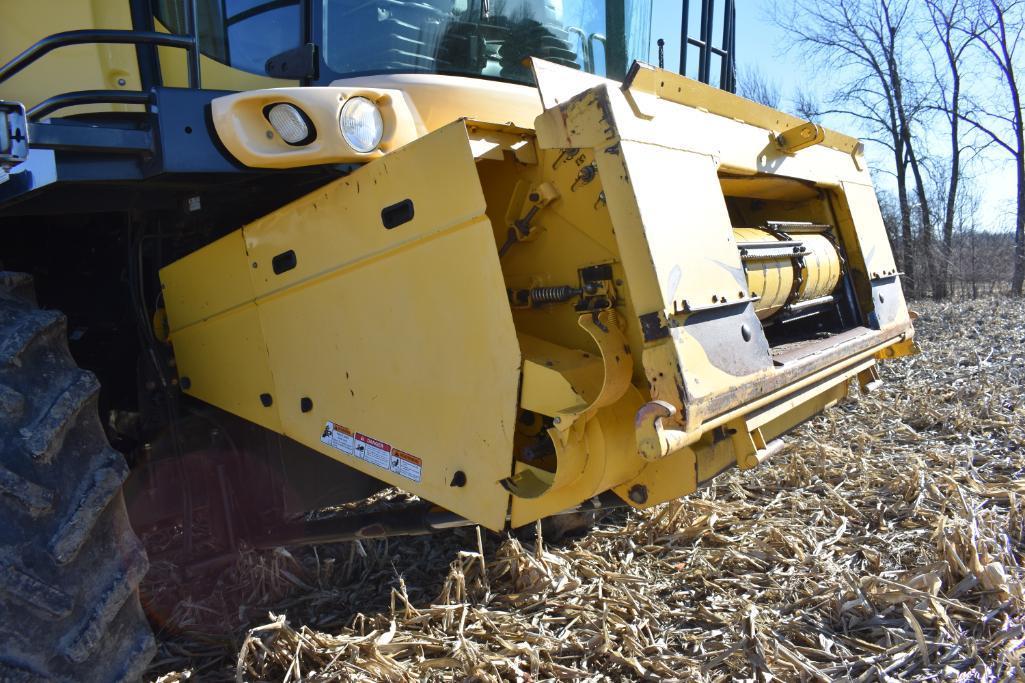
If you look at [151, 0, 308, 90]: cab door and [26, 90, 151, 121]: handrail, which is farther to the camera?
[151, 0, 308, 90]: cab door

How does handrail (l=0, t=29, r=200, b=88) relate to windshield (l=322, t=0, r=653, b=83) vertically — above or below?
below

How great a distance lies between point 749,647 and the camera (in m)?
2.05

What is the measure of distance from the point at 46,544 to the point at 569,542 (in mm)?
1822

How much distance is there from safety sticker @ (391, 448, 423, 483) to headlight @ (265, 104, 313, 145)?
87cm

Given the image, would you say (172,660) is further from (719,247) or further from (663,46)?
(663,46)

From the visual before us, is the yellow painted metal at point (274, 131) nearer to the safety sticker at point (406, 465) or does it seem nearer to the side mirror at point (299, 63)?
the side mirror at point (299, 63)

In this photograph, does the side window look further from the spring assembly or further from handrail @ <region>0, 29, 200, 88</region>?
the spring assembly

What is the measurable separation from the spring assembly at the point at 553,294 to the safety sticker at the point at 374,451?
584mm

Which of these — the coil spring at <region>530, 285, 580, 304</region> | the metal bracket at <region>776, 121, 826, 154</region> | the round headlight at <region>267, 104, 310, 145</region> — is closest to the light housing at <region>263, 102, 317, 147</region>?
the round headlight at <region>267, 104, 310, 145</region>

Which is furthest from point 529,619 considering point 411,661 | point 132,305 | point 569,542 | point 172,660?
point 132,305

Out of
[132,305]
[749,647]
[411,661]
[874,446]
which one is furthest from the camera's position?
[874,446]

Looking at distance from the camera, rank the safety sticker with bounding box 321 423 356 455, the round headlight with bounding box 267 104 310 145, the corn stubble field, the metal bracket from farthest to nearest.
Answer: the metal bracket
the safety sticker with bounding box 321 423 356 455
the corn stubble field
the round headlight with bounding box 267 104 310 145

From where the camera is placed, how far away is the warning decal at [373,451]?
2.10 meters

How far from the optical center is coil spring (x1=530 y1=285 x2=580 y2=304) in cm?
203
